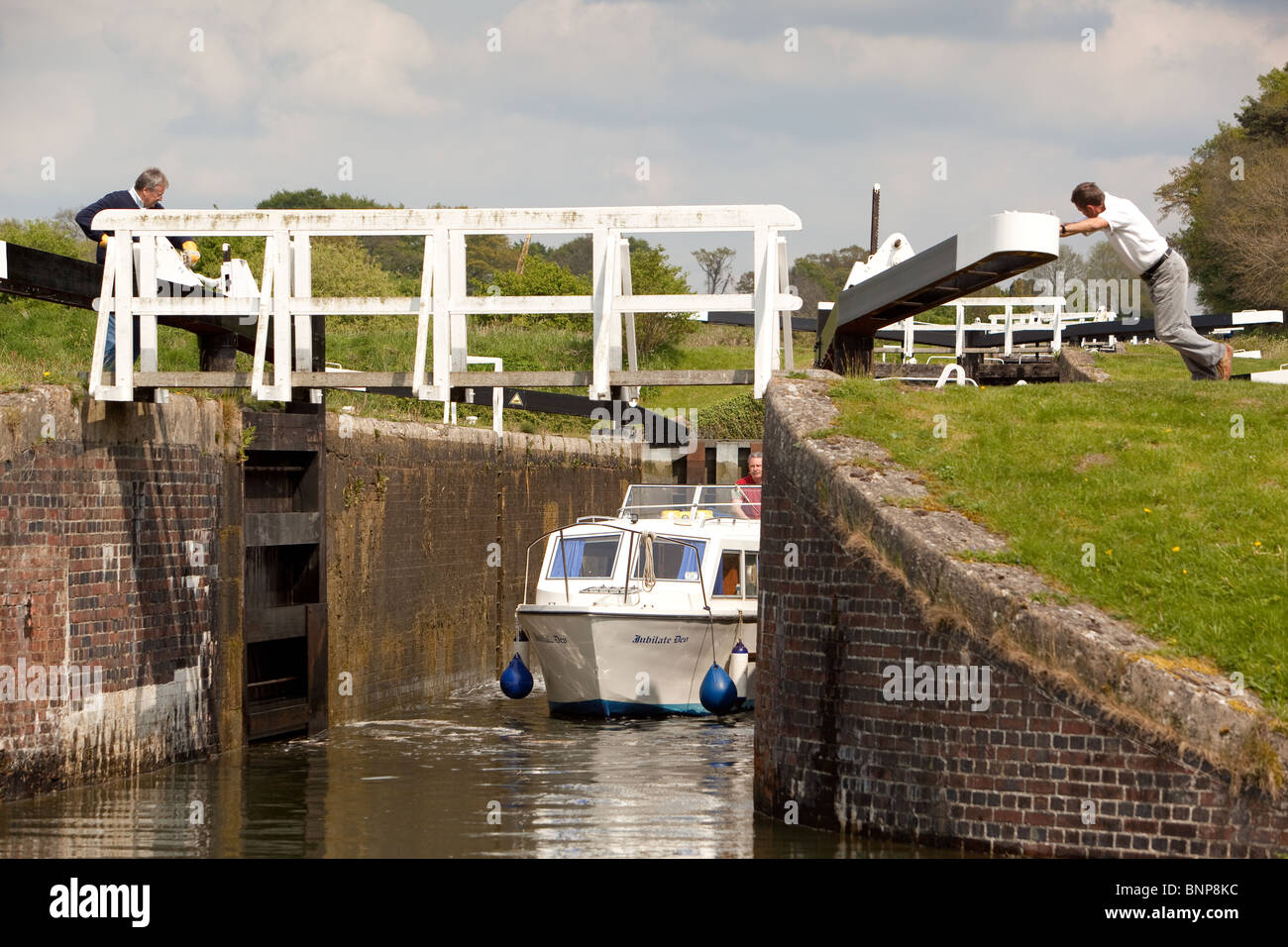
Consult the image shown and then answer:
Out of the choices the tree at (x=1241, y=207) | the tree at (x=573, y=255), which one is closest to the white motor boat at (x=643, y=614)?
the tree at (x=1241, y=207)

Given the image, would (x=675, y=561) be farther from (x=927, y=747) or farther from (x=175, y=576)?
(x=927, y=747)

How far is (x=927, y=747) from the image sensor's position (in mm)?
9570

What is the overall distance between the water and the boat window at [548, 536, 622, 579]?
2350mm

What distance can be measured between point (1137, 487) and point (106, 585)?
8.50 m

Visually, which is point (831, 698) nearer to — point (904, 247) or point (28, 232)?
point (904, 247)

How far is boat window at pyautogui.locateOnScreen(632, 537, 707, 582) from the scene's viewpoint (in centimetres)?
1878

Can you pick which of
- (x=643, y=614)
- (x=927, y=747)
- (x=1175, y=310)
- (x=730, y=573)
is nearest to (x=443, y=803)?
(x=927, y=747)

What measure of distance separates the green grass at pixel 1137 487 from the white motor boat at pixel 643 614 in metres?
6.35

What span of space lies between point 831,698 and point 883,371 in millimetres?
14802

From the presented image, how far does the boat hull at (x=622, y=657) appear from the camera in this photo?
17.7 m

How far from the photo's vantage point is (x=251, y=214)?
41.5ft

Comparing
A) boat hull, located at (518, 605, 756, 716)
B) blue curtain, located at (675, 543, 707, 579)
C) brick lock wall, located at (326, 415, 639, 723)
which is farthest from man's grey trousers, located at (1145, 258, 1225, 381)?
brick lock wall, located at (326, 415, 639, 723)

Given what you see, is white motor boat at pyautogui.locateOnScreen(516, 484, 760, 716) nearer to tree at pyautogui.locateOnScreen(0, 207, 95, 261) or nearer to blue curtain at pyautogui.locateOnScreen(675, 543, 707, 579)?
blue curtain at pyautogui.locateOnScreen(675, 543, 707, 579)
